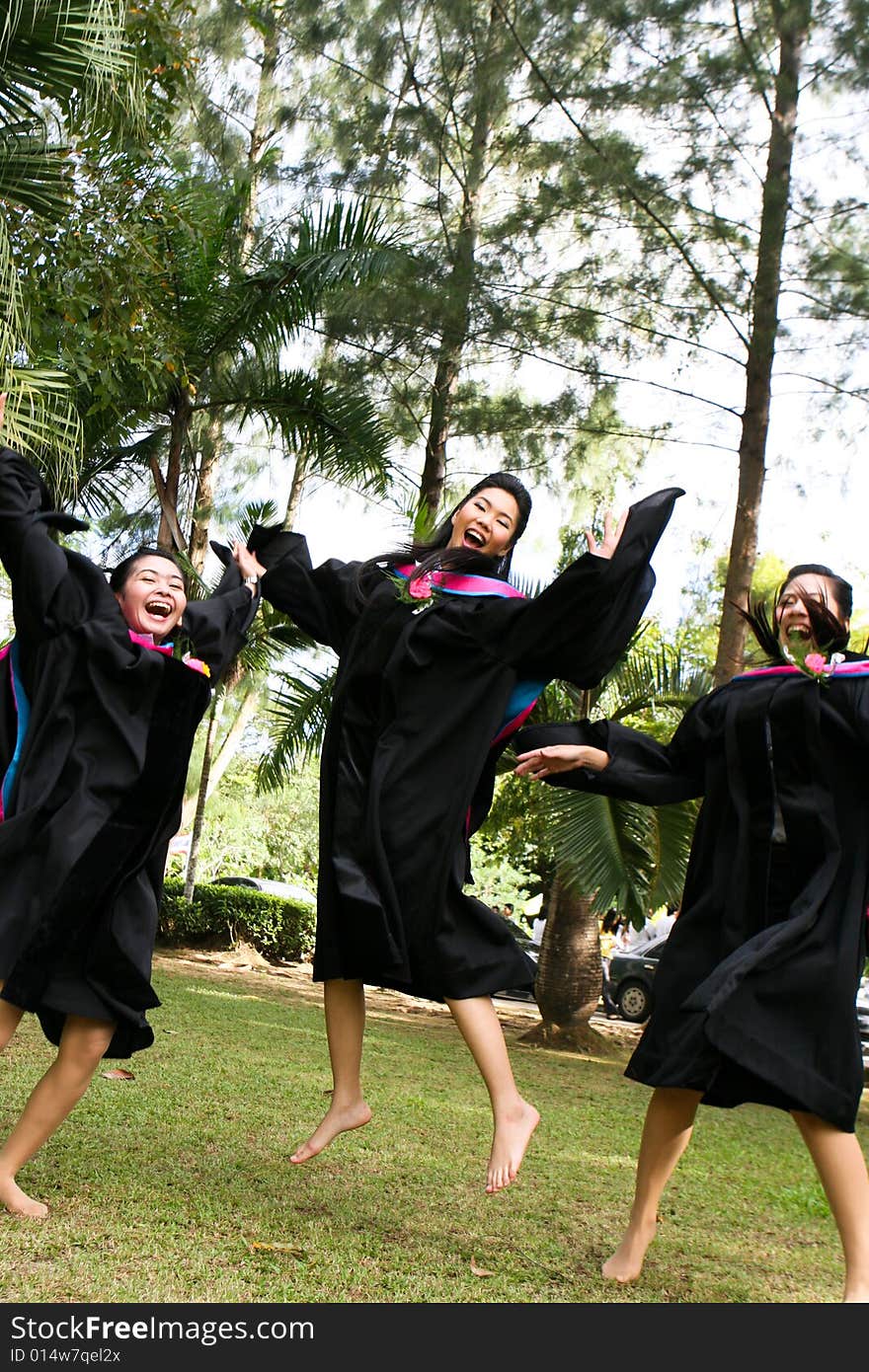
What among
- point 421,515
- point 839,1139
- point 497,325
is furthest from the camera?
point 497,325

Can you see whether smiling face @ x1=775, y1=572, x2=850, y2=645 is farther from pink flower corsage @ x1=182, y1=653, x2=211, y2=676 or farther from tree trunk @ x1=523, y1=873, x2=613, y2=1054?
tree trunk @ x1=523, y1=873, x2=613, y2=1054

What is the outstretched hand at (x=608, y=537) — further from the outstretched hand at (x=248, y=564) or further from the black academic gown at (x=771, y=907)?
the outstretched hand at (x=248, y=564)

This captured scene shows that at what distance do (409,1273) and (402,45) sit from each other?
35.9 ft

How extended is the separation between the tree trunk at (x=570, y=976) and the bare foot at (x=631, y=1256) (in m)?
8.32

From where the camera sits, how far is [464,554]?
4402 mm

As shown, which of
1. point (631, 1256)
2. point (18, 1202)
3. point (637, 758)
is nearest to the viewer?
point (18, 1202)

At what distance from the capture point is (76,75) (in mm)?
7707

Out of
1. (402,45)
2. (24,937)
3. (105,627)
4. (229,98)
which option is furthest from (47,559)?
(229,98)

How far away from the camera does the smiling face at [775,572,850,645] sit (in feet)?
→ 13.8

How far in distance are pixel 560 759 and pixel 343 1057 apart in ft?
4.01

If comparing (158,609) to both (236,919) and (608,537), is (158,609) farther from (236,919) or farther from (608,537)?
(236,919)

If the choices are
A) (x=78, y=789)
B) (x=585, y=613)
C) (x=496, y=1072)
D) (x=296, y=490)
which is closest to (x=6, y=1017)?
(x=78, y=789)

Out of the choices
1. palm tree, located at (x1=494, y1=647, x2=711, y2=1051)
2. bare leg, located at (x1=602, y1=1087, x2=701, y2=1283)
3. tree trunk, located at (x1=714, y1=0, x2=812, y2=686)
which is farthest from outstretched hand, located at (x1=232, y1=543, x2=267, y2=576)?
palm tree, located at (x1=494, y1=647, x2=711, y2=1051)

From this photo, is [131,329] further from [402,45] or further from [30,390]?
[402,45]
